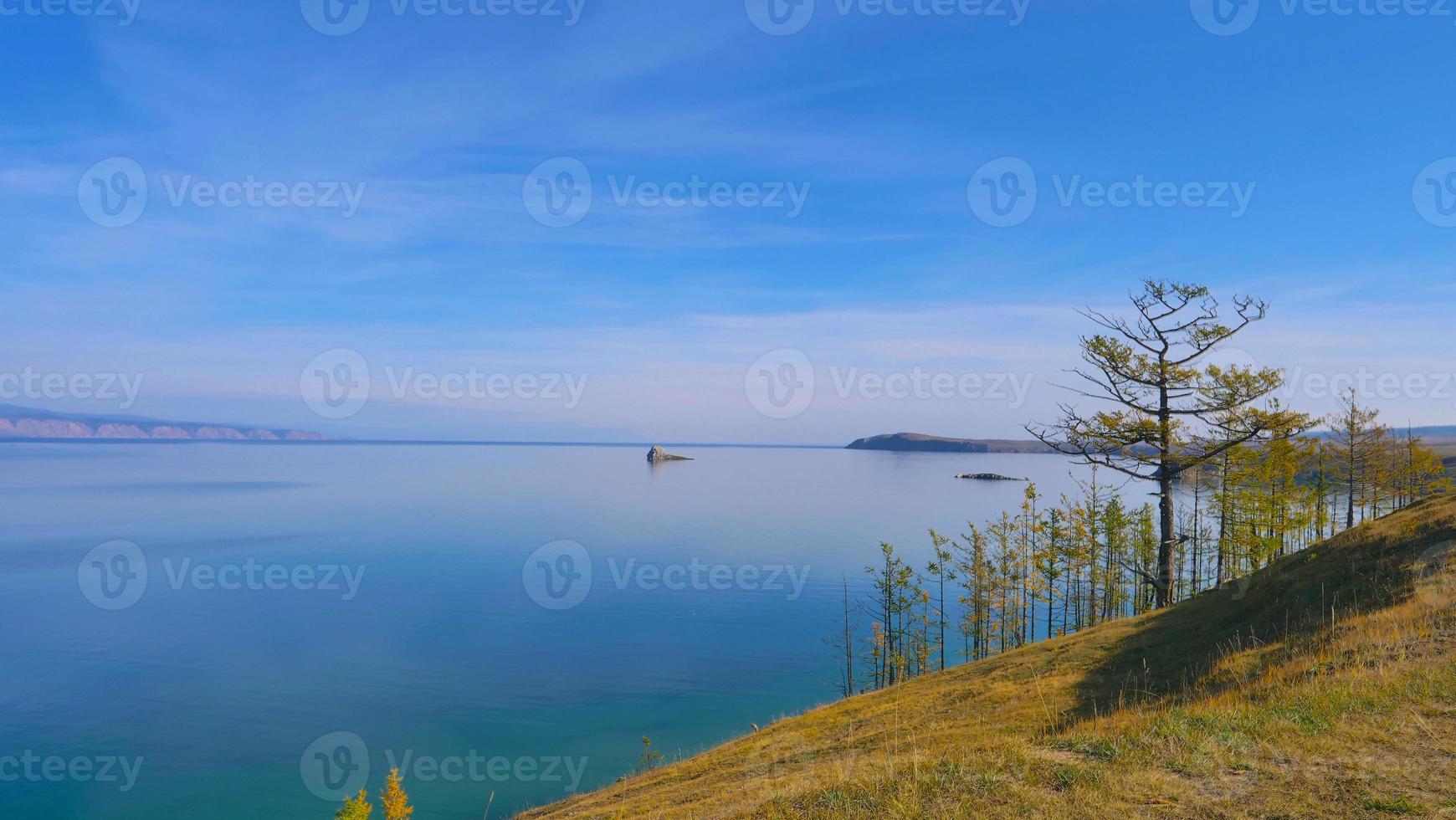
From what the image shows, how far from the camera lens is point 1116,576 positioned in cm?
5209

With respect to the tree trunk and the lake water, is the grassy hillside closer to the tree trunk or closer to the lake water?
the tree trunk

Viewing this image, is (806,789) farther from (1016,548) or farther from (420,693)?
(1016,548)

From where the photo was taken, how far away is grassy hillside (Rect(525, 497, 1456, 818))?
7.16 metres

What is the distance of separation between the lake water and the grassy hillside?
10.3m

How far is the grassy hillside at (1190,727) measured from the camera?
7.16 metres

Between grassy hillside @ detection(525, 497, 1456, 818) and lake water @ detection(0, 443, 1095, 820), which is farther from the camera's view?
lake water @ detection(0, 443, 1095, 820)

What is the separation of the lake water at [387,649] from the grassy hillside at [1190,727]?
10343 mm

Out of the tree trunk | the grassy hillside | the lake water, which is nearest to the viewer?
the grassy hillside

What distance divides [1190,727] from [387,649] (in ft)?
174

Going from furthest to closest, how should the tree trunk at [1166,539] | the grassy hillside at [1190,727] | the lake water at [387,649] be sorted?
the lake water at [387,649] → the tree trunk at [1166,539] → the grassy hillside at [1190,727]

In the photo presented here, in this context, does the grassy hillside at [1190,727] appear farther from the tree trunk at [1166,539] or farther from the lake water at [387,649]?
the lake water at [387,649]

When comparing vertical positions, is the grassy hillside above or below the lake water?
above

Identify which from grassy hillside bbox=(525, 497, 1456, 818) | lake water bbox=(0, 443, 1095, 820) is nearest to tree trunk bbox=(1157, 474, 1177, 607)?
grassy hillside bbox=(525, 497, 1456, 818)

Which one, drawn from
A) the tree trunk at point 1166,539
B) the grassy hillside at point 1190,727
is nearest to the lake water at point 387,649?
the grassy hillside at point 1190,727
